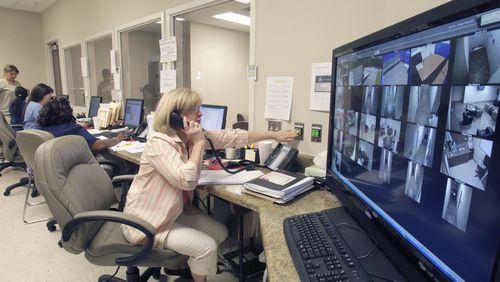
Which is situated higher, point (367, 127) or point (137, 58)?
point (137, 58)

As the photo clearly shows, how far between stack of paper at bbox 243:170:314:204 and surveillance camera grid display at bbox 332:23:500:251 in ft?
1.15

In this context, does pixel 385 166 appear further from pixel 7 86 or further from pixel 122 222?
pixel 7 86

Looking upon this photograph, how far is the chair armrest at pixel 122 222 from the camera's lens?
1.20 m

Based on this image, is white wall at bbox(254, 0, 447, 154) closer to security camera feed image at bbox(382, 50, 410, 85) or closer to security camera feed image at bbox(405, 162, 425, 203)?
security camera feed image at bbox(382, 50, 410, 85)

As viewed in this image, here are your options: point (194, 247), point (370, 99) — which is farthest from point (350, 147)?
point (194, 247)

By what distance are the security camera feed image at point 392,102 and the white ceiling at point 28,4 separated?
651cm

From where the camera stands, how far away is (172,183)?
1324 mm

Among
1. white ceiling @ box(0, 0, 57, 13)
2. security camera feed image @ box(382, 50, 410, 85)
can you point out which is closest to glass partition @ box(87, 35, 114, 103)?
white ceiling @ box(0, 0, 57, 13)

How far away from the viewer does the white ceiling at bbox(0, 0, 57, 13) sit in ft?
17.9

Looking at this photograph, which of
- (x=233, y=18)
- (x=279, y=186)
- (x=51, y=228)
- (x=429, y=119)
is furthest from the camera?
(x=233, y=18)

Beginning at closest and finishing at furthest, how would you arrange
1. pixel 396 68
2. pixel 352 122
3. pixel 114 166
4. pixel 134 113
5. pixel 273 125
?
pixel 396 68, pixel 352 122, pixel 273 125, pixel 114 166, pixel 134 113

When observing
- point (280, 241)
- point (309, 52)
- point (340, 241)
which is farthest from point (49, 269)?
point (309, 52)

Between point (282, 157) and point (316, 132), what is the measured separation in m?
0.26

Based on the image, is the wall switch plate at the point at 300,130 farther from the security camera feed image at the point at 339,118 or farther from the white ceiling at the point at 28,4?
the white ceiling at the point at 28,4
